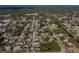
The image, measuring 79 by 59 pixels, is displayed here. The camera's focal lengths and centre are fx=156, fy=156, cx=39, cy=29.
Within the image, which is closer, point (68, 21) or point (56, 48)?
point (56, 48)

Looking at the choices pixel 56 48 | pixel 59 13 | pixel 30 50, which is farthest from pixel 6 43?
pixel 59 13

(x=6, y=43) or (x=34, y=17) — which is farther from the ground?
(x=34, y=17)
